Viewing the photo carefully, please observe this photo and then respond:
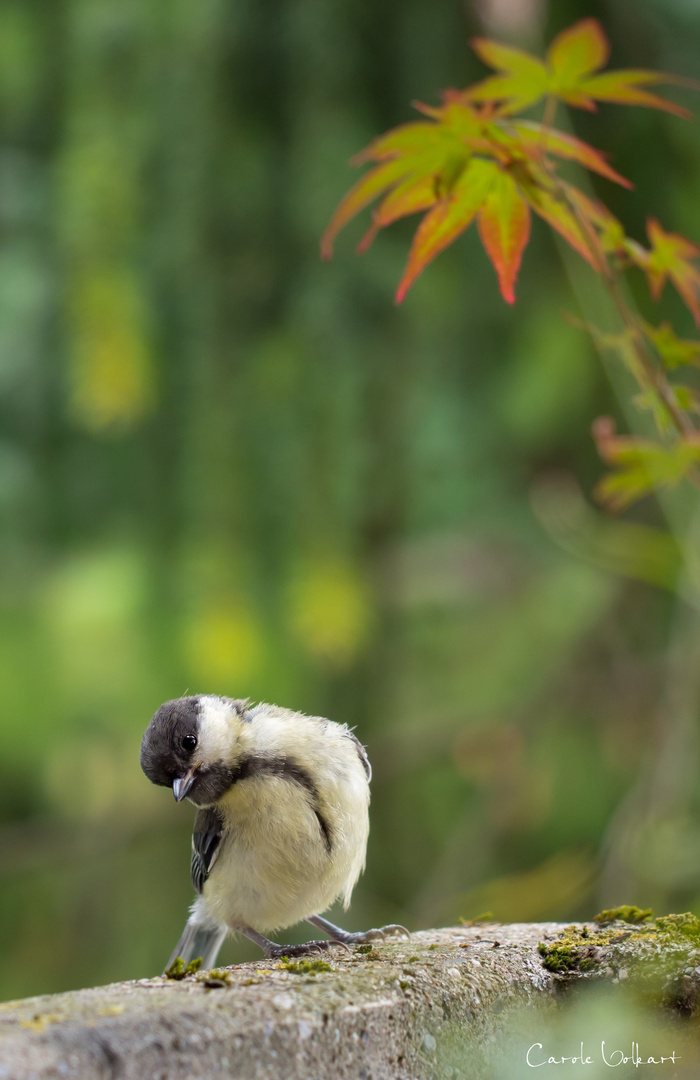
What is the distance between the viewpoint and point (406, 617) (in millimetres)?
1693

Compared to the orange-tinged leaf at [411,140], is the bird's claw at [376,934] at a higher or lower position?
lower

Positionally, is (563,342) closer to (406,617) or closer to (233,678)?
(406,617)

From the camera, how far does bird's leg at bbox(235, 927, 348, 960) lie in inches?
35.1

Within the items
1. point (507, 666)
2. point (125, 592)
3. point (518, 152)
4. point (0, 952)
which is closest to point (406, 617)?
point (507, 666)

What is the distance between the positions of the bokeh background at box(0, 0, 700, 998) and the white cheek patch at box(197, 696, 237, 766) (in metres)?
0.32

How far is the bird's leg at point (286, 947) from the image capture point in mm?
893

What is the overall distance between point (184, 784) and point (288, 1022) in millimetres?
395

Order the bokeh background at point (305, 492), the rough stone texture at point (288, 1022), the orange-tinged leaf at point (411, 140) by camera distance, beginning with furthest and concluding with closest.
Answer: the bokeh background at point (305, 492) → the orange-tinged leaf at point (411, 140) → the rough stone texture at point (288, 1022)

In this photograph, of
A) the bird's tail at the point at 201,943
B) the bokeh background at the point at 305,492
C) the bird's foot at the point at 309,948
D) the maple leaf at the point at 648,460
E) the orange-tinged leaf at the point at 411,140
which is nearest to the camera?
the orange-tinged leaf at the point at 411,140

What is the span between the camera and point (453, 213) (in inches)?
26.9

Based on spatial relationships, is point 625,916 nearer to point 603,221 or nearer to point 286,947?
point 286,947

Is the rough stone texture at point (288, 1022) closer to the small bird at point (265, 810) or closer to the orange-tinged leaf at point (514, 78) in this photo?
the small bird at point (265, 810)

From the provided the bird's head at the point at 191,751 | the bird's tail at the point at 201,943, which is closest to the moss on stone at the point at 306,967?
the bird's head at the point at 191,751

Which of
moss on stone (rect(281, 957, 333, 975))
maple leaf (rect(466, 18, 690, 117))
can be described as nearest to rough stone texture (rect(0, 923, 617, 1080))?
moss on stone (rect(281, 957, 333, 975))
